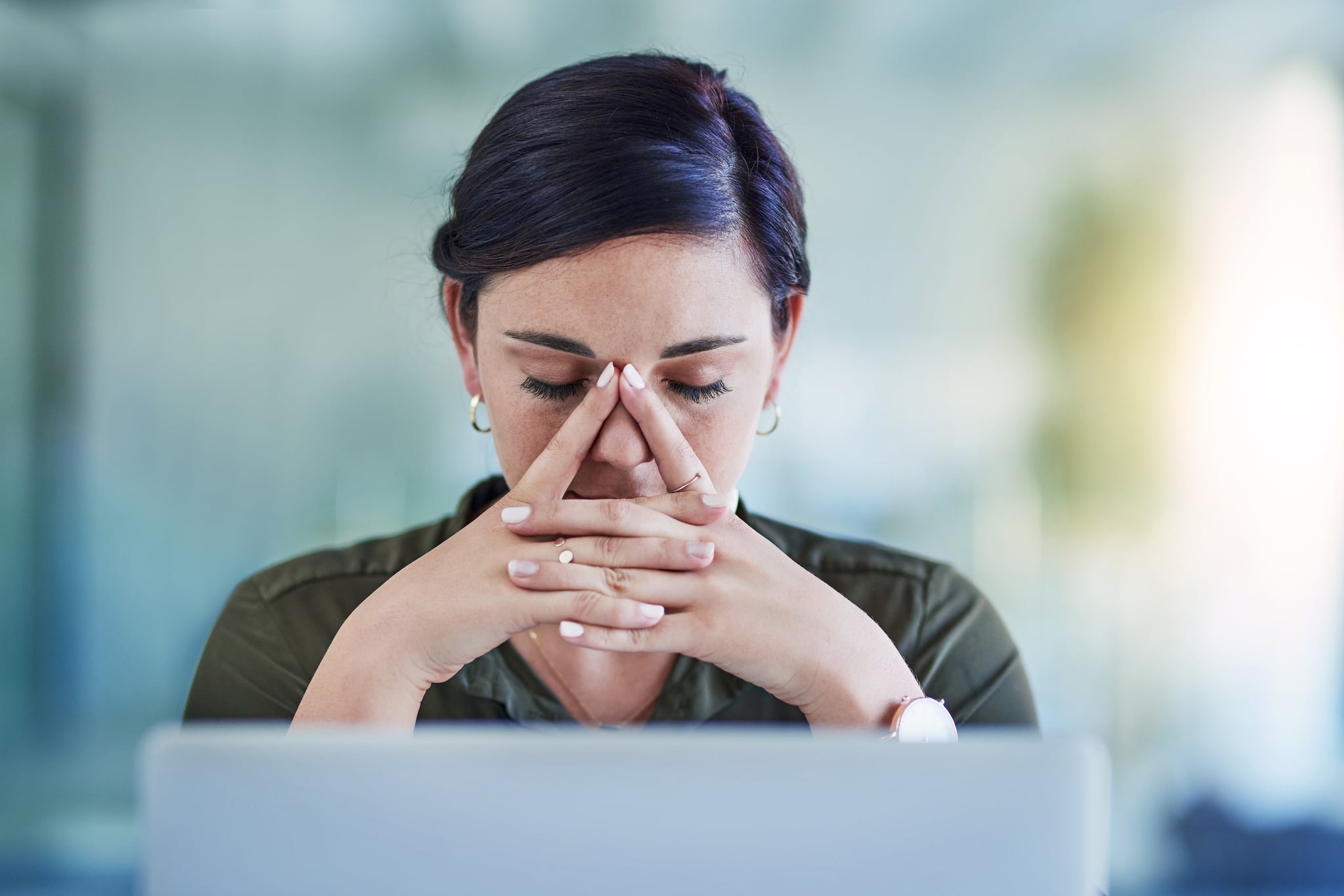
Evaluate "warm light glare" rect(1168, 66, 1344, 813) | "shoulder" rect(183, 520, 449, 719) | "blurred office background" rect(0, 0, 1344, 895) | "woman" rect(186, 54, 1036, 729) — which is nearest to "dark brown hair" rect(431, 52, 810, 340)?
"woman" rect(186, 54, 1036, 729)

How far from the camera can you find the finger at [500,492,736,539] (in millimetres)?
964

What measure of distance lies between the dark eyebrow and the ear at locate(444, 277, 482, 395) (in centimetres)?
18

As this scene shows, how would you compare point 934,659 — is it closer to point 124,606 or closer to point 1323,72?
point 124,606

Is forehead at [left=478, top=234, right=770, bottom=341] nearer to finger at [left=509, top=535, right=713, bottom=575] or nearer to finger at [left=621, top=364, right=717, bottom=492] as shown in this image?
finger at [left=621, top=364, right=717, bottom=492]

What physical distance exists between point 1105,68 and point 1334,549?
1738 millimetres

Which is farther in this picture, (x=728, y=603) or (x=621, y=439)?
(x=621, y=439)

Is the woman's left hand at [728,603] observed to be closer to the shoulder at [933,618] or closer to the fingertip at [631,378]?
the fingertip at [631,378]

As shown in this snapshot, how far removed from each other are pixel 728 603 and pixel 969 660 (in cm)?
55

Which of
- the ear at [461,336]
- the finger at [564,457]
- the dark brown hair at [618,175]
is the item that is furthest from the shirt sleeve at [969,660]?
the ear at [461,336]

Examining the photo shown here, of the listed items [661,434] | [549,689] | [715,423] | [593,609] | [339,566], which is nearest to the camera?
[593,609]

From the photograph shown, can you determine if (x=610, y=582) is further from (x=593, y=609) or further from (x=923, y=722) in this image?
(x=923, y=722)

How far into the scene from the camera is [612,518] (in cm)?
97

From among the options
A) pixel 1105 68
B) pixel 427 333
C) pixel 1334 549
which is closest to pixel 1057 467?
pixel 1334 549

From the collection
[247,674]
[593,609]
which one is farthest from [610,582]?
[247,674]
